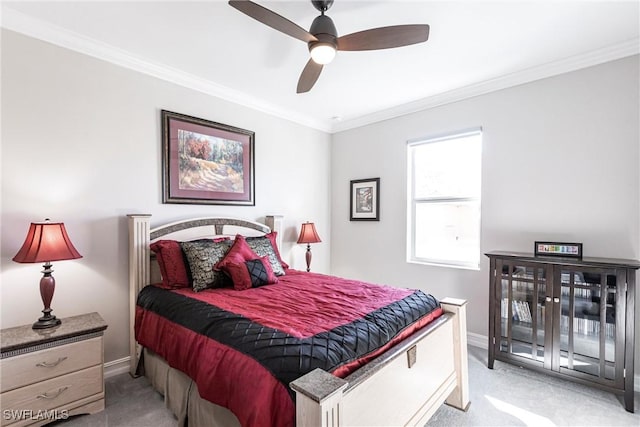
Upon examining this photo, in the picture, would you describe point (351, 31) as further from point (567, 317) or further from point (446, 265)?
point (567, 317)

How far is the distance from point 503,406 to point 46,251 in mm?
3281

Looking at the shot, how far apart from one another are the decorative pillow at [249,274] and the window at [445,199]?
78.2 inches

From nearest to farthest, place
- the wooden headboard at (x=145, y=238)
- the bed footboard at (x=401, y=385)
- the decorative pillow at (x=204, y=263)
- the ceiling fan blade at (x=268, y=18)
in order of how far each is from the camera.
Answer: the bed footboard at (x=401, y=385) → the ceiling fan blade at (x=268, y=18) → the decorative pillow at (x=204, y=263) → the wooden headboard at (x=145, y=238)

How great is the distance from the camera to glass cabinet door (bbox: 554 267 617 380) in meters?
2.19

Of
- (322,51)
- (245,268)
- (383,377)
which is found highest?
(322,51)

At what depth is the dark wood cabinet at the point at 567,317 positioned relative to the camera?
84.0 inches

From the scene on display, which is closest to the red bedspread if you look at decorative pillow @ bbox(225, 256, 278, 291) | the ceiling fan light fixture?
decorative pillow @ bbox(225, 256, 278, 291)

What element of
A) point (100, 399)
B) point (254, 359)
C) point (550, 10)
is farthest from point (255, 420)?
point (550, 10)

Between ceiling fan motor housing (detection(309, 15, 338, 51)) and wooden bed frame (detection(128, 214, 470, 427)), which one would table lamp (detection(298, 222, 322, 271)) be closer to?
wooden bed frame (detection(128, 214, 470, 427))

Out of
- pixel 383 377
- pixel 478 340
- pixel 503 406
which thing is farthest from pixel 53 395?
pixel 478 340

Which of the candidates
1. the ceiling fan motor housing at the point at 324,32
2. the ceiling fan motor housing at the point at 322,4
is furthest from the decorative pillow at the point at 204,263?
the ceiling fan motor housing at the point at 322,4

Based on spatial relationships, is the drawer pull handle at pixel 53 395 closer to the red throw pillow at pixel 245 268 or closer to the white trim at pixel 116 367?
the white trim at pixel 116 367

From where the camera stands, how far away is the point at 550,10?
6.60 feet

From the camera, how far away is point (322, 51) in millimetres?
1898
